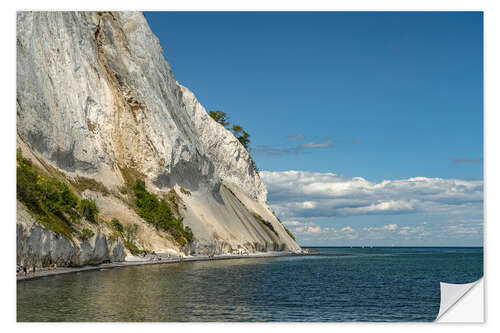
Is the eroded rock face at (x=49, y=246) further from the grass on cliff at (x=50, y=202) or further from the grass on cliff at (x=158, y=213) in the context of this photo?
the grass on cliff at (x=158, y=213)

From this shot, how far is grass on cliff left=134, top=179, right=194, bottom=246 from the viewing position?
54812 mm

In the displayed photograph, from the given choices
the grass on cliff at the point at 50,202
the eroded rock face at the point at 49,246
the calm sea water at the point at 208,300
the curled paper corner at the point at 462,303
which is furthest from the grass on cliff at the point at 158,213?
the curled paper corner at the point at 462,303

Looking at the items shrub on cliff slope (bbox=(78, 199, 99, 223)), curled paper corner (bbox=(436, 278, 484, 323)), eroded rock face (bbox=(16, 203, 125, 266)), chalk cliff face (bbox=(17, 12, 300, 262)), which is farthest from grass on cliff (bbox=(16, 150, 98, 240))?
curled paper corner (bbox=(436, 278, 484, 323))

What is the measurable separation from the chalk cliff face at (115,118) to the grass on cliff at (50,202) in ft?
19.4

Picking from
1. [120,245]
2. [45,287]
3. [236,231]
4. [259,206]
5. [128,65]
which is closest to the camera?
[45,287]

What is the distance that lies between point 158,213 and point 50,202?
22.5 metres

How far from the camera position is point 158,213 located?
182 ft

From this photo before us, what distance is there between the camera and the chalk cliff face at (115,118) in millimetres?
43906

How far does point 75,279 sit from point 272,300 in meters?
10.8

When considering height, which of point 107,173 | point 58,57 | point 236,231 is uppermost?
point 58,57

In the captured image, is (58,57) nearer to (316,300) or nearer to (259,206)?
(316,300)

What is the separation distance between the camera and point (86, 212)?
39.1 m

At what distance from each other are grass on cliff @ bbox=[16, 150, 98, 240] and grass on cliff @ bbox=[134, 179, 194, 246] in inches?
558
